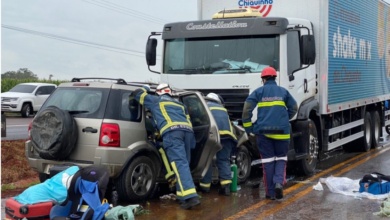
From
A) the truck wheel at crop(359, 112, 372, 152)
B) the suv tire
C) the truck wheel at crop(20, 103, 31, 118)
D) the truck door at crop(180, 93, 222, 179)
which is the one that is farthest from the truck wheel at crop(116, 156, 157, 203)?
the truck wheel at crop(20, 103, 31, 118)

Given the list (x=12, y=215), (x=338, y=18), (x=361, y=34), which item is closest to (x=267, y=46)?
(x=338, y=18)

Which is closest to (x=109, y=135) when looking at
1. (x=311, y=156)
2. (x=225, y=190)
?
(x=225, y=190)

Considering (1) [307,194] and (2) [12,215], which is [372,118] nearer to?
(1) [307,194]

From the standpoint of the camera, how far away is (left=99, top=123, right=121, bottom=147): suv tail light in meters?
6.71

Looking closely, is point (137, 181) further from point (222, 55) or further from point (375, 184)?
point (375, 184)

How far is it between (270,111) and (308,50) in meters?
1.74

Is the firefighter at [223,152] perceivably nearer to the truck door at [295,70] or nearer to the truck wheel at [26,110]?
the truck door at [295,70]

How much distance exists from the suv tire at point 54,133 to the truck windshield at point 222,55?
3.21 metres

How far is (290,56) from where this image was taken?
9.14 metres

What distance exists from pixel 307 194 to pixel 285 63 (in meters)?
2.26

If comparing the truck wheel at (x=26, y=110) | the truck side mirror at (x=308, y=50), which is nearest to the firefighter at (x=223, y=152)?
the truck side mirror at (x=308, y=50)

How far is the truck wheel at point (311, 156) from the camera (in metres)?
9.73

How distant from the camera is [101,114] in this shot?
686 cm

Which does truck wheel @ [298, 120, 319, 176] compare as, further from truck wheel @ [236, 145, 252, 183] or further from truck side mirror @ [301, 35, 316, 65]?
truck side mirror @ [301, 35, 316, 65]
